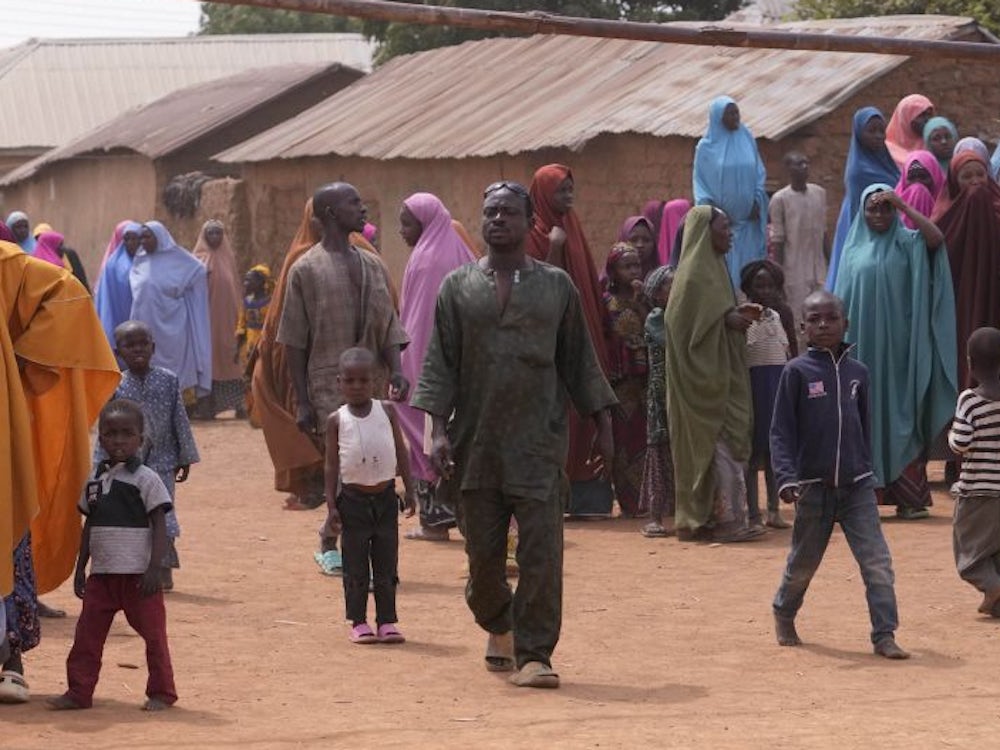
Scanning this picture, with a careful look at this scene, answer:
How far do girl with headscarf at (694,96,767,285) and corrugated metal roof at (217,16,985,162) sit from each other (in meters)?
1.64

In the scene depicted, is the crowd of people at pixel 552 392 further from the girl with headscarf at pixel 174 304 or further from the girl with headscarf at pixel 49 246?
the girl with headscarf at pixel 49 246

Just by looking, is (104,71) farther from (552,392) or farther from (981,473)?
(552,392)

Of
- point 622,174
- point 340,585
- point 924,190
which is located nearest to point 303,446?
point 340,585

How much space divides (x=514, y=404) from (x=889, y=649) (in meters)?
1.72

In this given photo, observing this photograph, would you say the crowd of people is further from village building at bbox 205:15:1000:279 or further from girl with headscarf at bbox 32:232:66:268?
Result: girl with headscarf at bbox 32:232:66:268

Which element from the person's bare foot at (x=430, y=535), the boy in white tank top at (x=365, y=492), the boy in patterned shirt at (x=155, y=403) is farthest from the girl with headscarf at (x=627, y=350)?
the boy in white tank top at (x=365, y=492)

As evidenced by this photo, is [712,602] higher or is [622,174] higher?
[622,174]

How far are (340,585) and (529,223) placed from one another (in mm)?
2915

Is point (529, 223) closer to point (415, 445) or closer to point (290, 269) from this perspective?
point (290, 269)

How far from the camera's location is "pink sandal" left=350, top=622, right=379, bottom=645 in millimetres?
8836

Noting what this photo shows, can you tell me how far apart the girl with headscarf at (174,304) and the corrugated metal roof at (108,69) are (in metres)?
18.9

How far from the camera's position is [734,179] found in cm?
1456

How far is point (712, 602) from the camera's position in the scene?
9.83 m

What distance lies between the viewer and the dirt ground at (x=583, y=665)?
7.04 meters
